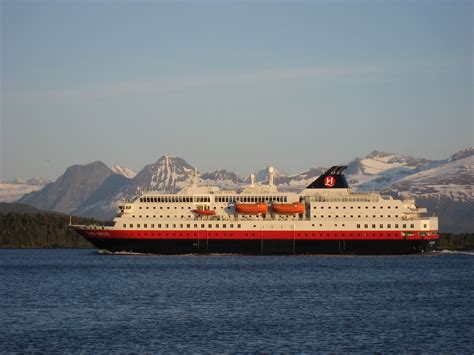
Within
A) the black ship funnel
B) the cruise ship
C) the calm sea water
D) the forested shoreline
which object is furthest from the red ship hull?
the forested shoreline

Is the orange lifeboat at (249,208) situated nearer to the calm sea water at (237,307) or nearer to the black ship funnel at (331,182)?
the black ship funnel at (331,182)

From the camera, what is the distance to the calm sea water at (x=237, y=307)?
39.3 metres

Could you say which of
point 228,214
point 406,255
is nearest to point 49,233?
point 228,214

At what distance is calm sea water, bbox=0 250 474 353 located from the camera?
39.3 m

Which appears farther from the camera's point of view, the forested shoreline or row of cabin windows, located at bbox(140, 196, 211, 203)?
the forested shoreline

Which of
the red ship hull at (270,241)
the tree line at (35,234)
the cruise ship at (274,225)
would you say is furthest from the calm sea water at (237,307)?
the tree line at (35,234)

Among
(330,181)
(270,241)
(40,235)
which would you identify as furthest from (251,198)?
(40,235)

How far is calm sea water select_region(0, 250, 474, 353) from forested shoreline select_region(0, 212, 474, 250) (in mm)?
59530

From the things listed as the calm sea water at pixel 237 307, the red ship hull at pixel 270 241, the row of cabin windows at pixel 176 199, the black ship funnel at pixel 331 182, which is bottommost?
the calm sea water at pixel 237 307

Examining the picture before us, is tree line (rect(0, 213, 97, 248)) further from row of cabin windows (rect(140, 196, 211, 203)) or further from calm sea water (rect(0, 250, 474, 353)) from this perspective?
calm sea water (rect(0, 250, 474, 353))

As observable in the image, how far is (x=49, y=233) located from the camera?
459 ft

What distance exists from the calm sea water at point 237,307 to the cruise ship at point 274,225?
10373mm

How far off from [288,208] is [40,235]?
58.6 metres

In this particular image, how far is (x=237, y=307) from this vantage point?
49344 millimetres
